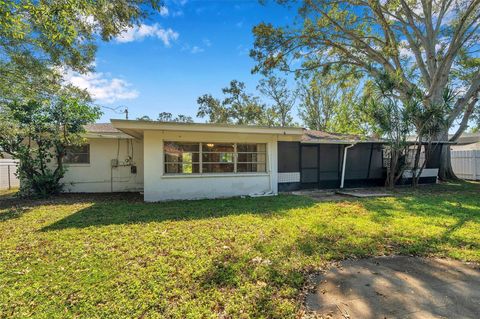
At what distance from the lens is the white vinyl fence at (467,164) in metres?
15.1

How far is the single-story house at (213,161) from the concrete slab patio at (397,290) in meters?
6.09

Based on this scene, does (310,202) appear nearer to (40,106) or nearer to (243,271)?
(243,271)

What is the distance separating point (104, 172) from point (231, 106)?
17482 mm

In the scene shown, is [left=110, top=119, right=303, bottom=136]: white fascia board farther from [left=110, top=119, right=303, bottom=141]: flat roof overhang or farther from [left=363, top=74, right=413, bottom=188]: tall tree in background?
[left=363, top=74, right=413, bottom=188]: tall tree in background

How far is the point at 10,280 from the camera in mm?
3135

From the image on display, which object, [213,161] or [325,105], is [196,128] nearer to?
[213,161]

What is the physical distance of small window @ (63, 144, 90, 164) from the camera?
34.6ft

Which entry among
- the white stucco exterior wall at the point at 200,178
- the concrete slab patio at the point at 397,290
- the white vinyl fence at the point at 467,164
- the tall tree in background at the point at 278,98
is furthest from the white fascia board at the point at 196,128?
the tall tree in background at the point at 278,98

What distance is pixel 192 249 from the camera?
4.09 m

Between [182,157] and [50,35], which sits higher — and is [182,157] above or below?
below

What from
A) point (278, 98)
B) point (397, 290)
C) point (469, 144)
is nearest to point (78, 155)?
point (397, 290)

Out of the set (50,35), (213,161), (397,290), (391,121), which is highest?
(50,35)

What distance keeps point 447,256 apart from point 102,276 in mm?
5210

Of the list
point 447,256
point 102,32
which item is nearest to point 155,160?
point 102,32
